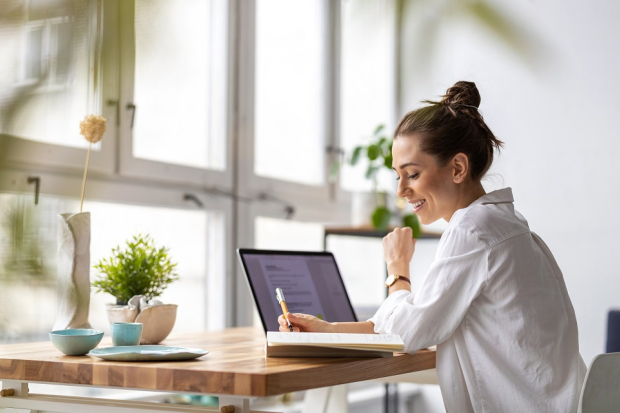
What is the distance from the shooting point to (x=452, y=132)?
1.59m

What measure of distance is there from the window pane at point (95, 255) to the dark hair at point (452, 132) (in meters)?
0.80

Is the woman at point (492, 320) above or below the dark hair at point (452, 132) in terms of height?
below

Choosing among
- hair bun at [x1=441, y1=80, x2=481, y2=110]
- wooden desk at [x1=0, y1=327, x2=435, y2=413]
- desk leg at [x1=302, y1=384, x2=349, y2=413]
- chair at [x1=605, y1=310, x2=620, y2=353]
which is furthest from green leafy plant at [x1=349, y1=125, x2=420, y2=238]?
wooden desk at [x1=0, y1=327, x2=435, y2=413]

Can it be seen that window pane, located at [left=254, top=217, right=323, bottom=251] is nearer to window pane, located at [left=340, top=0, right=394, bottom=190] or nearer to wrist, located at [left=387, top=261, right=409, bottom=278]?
window pane, located at [left=340, top=0, right=394, bottom=190]

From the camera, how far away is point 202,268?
109 inches

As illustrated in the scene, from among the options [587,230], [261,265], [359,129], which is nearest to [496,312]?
[261,265]

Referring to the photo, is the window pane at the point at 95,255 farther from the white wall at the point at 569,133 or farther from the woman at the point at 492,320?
the white wall at the point at 569,133

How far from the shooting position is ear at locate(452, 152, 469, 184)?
1591mm

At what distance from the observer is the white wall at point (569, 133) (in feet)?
10.1

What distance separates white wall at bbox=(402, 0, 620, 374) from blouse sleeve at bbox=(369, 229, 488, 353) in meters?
1.55

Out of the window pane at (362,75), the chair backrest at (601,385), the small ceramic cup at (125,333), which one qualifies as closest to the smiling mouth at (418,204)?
the chair backrest at (601,385)

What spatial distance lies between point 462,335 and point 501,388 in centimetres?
12

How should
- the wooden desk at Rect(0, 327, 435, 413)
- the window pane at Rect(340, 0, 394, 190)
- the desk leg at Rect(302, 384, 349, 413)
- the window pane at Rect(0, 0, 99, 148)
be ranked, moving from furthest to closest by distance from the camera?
the window pane at Rect(340, 0, 394, 190) → the desk leg at Rect(302, 384, 349, 413) → the window pane at Rect(0, 0, 99, 148) → the wooden desk at Rect(0, 327, 435, 413)

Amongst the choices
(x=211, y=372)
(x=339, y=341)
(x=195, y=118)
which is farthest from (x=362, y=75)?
(x=211, y=372)
